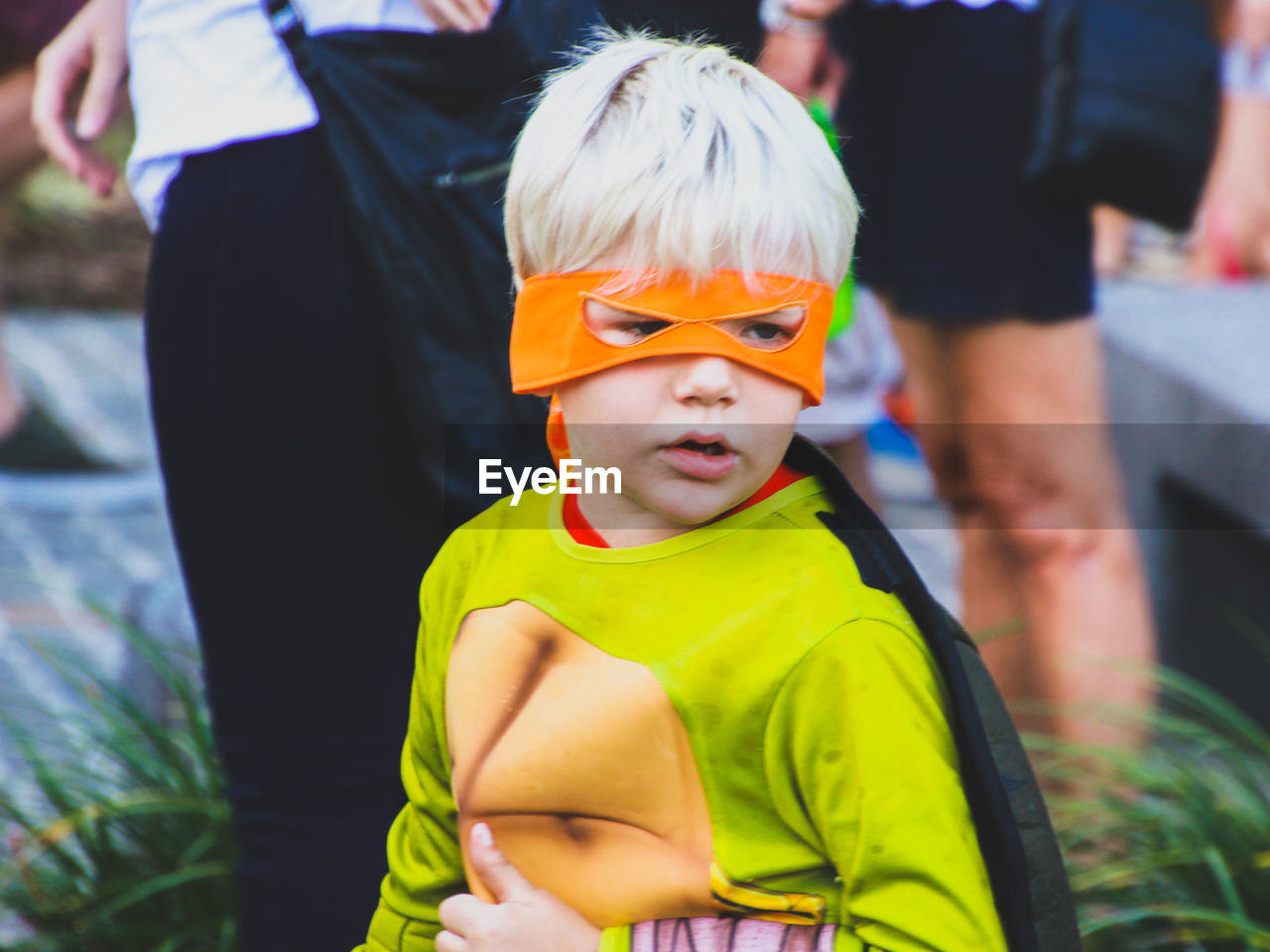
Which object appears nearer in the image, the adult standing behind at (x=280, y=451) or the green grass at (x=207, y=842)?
the adult standing behind at (x=280, y=451)

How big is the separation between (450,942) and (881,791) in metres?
0.41

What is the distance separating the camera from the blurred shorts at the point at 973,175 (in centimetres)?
233

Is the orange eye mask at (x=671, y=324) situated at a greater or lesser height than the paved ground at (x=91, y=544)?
greater

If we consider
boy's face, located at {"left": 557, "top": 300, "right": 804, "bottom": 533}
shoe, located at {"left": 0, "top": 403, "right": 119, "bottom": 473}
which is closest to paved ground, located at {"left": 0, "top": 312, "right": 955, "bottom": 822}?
shoe, located at {"left": 0, "top": 403, "right": 119, "bottom": 473}

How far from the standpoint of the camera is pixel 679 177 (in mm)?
1076

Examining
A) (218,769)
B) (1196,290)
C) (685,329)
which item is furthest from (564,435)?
(1196,290)

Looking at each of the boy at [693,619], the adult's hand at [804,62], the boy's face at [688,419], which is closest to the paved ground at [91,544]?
the adult's hand at [804,62]

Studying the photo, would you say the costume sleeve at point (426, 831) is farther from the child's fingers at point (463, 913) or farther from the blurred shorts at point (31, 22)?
the blurred shorts at point (31, 22)

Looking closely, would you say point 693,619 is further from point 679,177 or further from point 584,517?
point 679,177

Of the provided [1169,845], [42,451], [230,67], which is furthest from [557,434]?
[42,451]

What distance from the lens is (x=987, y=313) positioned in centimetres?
239

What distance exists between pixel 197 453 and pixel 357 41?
1.58ft

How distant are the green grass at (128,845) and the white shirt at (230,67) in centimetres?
119

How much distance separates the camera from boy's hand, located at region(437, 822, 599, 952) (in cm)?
115
